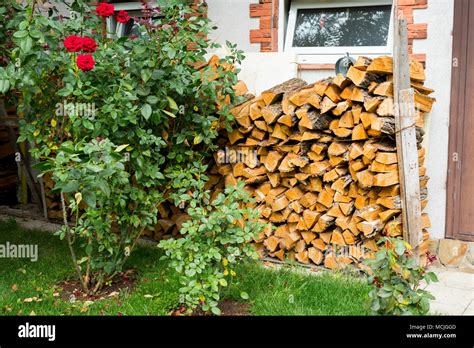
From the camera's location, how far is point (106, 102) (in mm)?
3881

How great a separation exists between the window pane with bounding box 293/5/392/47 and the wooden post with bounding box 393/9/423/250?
3.32 feet

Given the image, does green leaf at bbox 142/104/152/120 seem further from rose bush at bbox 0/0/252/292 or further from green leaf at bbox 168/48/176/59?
green leaf at bbox 168/48/176/59

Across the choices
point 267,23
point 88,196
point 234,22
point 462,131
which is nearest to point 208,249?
point 88,196

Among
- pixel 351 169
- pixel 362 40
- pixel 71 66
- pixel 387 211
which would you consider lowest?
pixel 387 211

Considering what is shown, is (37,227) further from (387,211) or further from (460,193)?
(460,193)

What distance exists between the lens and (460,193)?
16.5 feet

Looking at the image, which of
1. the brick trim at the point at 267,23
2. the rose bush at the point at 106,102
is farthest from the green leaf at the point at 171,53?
the brick trim at the point at 267,23

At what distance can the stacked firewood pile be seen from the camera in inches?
177

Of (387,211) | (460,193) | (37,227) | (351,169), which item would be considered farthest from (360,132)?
(37,227)

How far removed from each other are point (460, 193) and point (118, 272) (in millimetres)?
2985

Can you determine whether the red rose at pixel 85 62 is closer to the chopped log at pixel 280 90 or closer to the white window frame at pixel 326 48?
the chopped log at pixel 280 90

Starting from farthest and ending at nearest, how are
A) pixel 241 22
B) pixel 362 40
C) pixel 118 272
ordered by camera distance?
pixel 241 22 < pixel 362 40 < pixel 118 272

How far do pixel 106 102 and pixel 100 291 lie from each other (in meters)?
1.43

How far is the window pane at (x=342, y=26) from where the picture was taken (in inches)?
→ 217
